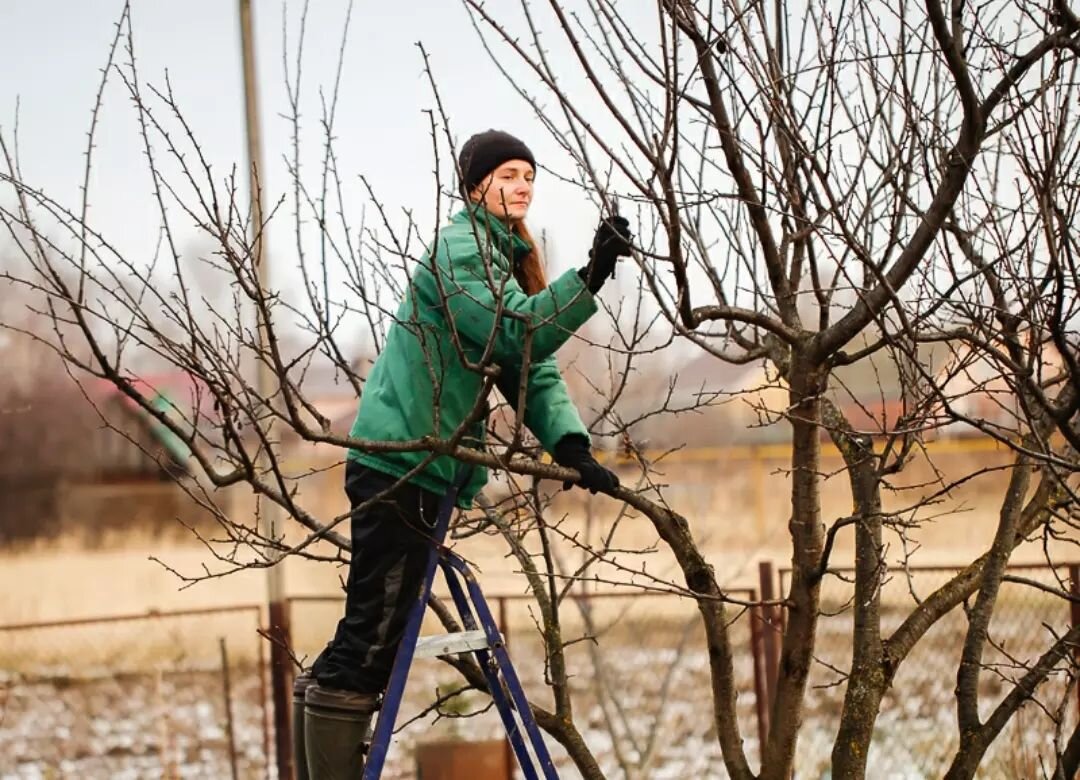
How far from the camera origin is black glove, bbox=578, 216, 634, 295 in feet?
7.09

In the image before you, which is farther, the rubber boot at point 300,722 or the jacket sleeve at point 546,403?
the rubber boot at point 300,722

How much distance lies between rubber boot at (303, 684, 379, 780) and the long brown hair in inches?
33.9

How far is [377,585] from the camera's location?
2584 mm

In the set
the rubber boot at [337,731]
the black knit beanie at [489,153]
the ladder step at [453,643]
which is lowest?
the rubber boot at [337,731]

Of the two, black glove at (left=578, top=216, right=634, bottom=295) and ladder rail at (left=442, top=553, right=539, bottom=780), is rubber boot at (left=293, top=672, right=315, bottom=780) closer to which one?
ladder rail at (left=442, top=553, right=539, bottom=780)

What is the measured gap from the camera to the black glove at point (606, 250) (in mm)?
2162

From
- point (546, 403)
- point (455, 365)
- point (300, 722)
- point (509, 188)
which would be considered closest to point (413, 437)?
point (455, 365)

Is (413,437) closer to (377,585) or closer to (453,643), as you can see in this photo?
(377,585)

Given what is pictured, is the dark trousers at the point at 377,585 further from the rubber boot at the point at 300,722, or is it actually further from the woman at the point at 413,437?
the rubber boot at the point at 300,722

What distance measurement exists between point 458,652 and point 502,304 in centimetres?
82

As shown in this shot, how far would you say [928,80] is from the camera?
2.88 m

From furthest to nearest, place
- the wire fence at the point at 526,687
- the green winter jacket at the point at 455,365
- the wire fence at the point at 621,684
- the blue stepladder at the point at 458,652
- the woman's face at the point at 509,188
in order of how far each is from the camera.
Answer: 1. the wire fence at the point at 621,684
2. the wire fence at the point at 526,687
3. the woman's face at the point at 509,188
4. the blue stepladder at the point at 458,652
5. the green winter jacket at the point at 455,365

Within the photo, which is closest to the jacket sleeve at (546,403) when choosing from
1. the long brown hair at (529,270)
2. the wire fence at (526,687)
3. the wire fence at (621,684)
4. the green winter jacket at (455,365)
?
the green winter jacket at (455,365)

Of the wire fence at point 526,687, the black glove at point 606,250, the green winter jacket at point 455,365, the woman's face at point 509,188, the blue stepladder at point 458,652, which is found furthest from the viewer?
the wire fence at point 526,687
